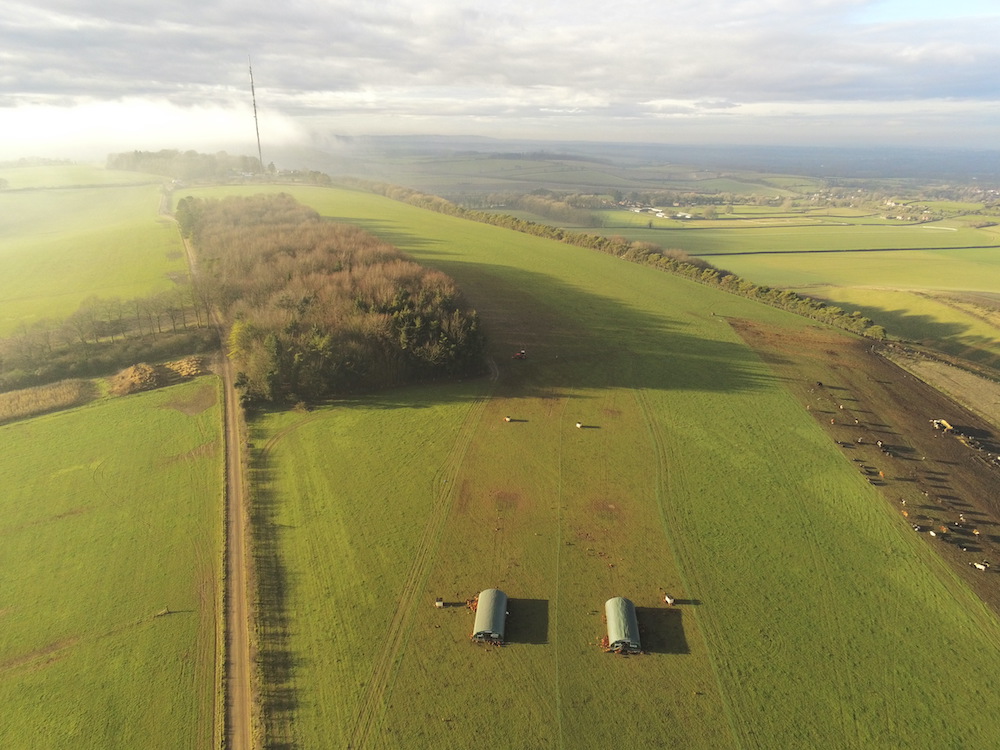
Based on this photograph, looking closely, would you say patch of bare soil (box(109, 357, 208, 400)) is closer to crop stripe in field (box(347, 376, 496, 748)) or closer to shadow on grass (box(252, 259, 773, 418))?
shadow on grass (box(252, 259, 773, 418))

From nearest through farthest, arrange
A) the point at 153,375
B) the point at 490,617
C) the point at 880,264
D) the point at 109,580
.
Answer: the point at 490,617 → the point at 109,580 → the point at 153,375 → the point at 880,264

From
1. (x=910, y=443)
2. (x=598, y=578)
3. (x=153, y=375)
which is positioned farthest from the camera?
(x=153, y=375)

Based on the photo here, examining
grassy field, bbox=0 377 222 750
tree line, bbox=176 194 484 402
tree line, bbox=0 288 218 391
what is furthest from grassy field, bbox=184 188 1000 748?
tree line, bbox=0 288 218 391

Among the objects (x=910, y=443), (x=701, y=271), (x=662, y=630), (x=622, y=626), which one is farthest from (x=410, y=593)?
(x=701, y=271)

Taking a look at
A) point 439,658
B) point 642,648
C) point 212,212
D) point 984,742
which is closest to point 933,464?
point 984,742

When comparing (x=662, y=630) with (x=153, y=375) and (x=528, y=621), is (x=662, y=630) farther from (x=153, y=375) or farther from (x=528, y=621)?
(x=153, y=375)

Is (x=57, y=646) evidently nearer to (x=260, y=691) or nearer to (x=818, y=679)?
(x=260, y=691)

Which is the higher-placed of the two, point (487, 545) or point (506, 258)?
point (506, 258)
